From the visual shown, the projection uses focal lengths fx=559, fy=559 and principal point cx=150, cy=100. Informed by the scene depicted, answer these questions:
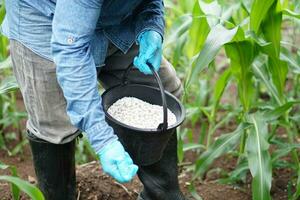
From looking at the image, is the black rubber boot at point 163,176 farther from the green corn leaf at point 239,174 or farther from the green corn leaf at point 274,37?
the green corn leaf at point 274,37

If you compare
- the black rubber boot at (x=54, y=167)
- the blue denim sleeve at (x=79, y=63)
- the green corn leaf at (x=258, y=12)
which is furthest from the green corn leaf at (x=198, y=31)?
the blue denim sleeve at (x=79, y=63)

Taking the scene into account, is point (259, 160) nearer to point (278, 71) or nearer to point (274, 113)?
point (274, 113)

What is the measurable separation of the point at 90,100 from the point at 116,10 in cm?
37

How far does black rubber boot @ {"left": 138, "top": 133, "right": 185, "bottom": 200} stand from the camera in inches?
87.7

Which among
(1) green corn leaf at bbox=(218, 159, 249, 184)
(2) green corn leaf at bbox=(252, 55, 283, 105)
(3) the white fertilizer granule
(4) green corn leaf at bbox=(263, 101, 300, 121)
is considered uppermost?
(3) the white fertilizer granule

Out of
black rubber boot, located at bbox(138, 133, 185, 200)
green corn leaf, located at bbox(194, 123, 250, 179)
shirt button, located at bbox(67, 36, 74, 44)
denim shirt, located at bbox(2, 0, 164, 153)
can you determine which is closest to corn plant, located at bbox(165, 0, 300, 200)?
green corn leaf, located at bbox(194, 123, 250, 179)

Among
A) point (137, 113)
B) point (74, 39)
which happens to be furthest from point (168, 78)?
point (74, 39)

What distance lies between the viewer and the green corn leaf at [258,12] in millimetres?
2102

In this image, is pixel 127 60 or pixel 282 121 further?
pixel 282 121

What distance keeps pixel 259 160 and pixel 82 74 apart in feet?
2.88

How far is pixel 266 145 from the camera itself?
2.20 metres

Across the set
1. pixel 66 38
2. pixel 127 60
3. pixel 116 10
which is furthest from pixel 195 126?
pixel 66 38

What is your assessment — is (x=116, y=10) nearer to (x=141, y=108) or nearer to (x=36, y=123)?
(x=141, y=108)

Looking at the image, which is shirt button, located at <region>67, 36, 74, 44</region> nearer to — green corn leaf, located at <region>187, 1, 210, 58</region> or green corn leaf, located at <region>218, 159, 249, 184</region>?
green corn leaf, located at <region>187, 1, 210, 58</region>
